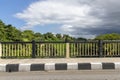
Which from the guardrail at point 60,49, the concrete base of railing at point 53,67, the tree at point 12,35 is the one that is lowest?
the concrete base of railing at point 53,67

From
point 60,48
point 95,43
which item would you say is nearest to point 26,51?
point 60,48

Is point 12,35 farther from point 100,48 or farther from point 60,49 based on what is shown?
point 100,48

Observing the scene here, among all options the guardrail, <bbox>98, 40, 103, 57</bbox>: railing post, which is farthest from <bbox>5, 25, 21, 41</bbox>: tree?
<bbox>98, 40, 103, 57</bbox>: railing post

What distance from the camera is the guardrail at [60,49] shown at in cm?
1759

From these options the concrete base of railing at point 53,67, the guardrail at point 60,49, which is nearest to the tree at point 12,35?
the guardrail at point 60,49

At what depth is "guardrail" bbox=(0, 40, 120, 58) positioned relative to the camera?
57.7 feet

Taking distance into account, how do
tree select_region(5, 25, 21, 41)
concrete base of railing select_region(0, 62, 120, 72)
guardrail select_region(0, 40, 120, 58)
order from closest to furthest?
concrete base of railing select_region(0, 62, 120, 72) → guardrail select_region(0, 40, 120, 58) → tree select_region(5, 25, 21, 41)

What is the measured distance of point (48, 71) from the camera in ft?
43.3

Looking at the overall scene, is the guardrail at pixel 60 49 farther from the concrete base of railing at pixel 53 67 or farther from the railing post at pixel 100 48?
the concrete base of railing at pixel 53 67

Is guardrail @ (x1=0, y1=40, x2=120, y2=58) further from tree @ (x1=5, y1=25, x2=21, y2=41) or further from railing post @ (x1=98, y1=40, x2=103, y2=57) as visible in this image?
tree @ (x1=5, y1=25, x2=21, y2=41)

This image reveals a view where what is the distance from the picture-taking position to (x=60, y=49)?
1758cm

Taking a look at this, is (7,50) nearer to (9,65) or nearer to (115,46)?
(9,65)

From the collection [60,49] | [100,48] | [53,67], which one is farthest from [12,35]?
[53,67]

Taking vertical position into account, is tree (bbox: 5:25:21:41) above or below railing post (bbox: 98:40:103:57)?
above
